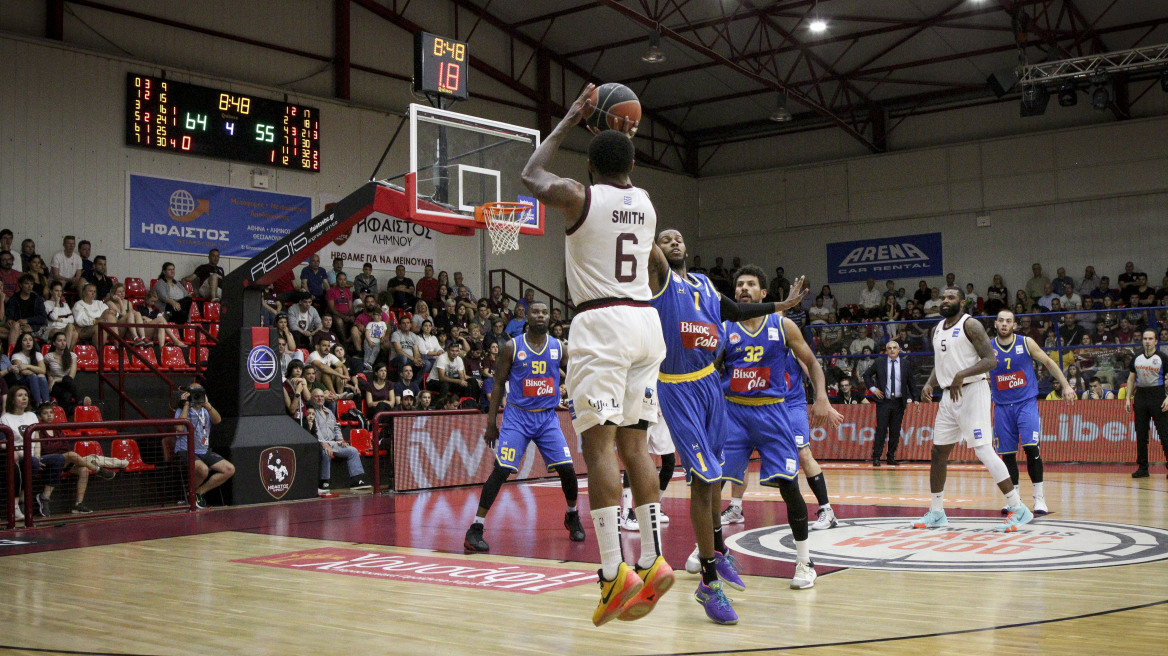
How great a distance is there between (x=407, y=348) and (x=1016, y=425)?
11559 mm

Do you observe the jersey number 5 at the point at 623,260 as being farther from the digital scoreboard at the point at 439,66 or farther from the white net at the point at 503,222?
the digital scoreboard at the point at 439,66

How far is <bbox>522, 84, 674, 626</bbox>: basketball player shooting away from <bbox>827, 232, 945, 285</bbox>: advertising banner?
2634 cm

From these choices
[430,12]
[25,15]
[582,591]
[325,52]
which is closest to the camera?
[582,591]

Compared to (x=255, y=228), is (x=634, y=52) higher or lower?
higher

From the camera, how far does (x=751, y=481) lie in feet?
48.5

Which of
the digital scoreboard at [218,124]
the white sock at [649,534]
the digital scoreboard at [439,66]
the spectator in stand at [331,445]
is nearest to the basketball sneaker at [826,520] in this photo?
the white sock at [649,534]

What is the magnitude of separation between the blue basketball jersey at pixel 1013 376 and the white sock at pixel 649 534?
666 centimetres

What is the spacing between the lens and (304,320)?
61.3 feet

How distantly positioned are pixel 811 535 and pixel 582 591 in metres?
3.11

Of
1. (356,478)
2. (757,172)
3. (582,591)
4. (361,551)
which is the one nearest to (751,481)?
(356,478)

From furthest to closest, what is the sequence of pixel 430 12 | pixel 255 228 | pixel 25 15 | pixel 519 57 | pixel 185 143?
1. pixel 519 57
2. pixel 430 12
3. pixel 255 228
4. pixel 185 143
5. pixel 25 15

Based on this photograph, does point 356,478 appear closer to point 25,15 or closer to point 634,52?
point 25,15

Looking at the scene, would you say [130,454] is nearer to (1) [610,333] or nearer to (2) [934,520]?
(2) [934,520]

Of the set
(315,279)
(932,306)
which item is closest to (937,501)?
(315,279)
